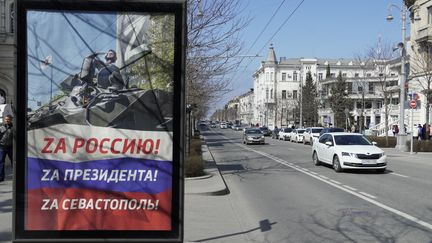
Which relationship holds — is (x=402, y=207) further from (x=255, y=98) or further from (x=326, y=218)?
(x=255, y=98)

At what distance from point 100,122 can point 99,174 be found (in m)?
0.51

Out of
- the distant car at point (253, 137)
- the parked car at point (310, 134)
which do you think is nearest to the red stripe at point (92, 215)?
the distant car at point (253, 137)

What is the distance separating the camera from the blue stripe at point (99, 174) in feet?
15.7

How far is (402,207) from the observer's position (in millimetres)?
10227

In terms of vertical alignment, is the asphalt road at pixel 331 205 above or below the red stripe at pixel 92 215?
below

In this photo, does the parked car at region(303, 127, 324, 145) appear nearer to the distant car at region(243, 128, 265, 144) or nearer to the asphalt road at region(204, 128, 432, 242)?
the distant car at region(243, 128, 265, 144)

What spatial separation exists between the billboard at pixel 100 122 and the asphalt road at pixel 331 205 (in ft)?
9.32

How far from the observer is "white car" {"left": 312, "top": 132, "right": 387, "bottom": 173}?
17.4m

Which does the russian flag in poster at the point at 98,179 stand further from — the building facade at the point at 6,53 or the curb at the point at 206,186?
the building facade at the point at 6,53

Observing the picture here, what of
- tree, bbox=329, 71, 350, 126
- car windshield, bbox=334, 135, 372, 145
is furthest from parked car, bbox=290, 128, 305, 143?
tree, bbox=329, 71, 350, 126

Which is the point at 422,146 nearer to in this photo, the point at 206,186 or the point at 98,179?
the point at 206,186

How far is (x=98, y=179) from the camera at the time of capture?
4840 mm

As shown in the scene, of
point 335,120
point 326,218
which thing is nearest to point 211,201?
point 326,218

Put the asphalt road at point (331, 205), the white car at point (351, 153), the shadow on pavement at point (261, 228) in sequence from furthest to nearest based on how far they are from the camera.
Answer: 1. the white car at point (351, 153)
2. the asphalt road at point (331, 205)
3. the shadow on pavement at point (261, 228)
